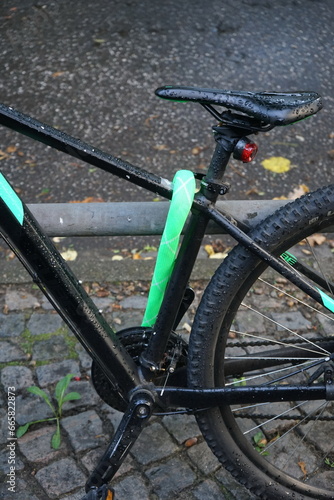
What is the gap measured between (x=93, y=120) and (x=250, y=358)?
2980 millimetres

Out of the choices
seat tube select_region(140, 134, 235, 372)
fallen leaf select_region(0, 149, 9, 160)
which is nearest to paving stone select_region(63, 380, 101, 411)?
seat tube select_region(140, 134, 235, 372)

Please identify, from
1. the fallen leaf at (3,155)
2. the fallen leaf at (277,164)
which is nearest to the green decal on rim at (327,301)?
the fallen leaf at (277,164)

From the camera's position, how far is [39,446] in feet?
8.88

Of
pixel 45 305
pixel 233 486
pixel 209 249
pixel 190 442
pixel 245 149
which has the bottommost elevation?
pixel 233 486

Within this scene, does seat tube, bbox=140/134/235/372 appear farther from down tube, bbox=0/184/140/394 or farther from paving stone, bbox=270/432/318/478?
paving stone, bbox=270/432/318/478

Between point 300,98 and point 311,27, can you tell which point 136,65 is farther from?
point 300,98

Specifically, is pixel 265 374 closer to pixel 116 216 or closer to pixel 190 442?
pixel 190 442

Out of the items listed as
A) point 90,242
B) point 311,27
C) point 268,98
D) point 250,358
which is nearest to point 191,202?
point 268,98

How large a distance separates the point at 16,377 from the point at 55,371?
0.56ft

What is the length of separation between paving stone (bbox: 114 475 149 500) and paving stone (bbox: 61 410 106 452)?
0.22m

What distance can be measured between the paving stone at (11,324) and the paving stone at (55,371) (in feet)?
0.89

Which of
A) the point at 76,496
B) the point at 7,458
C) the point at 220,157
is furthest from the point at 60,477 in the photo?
the point at 220,157

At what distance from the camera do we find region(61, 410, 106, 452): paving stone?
272 cm

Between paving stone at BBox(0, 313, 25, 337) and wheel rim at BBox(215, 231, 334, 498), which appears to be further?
paving stone at BBox(0, 313, 25, 337)
